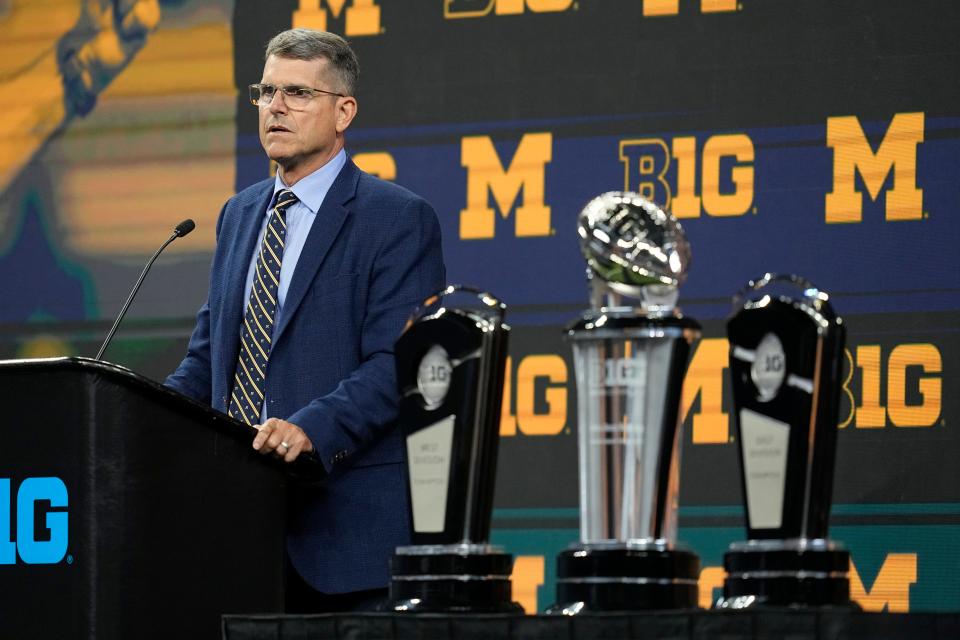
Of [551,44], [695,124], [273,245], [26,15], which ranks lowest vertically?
[273,245]

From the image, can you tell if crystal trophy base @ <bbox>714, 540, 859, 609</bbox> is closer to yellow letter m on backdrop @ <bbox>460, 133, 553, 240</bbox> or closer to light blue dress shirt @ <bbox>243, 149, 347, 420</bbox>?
light blue dress shirt @ <bbox>243, 149, 347, 420</bbox>

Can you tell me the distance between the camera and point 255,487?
2326 mm

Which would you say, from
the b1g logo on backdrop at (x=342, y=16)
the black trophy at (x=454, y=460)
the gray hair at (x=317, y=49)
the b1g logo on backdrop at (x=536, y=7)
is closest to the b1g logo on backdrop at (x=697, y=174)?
the b1g logo on backdrop at (x=536, y=7)

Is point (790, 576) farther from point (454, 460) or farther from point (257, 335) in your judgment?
point (257, 335)

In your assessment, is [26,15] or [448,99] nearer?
[448,99]

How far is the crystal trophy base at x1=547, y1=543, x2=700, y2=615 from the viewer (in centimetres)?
155

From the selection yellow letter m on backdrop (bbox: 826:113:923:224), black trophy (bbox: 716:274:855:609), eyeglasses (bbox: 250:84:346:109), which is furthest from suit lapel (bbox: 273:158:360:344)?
yellow letter m on backdrop (bbox: 826:113:923:224)

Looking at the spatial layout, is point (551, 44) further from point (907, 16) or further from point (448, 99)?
point (907, 16)

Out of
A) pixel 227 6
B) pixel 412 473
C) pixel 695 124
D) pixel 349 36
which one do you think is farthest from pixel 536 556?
pixel 412 473

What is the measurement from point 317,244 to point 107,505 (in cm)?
65

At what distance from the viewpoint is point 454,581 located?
1.63 m

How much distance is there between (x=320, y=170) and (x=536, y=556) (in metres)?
1.66

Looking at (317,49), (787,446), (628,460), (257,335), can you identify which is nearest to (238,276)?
(257,335)

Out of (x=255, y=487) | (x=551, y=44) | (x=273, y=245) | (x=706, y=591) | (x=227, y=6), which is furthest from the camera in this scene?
(x=227, y=6)
